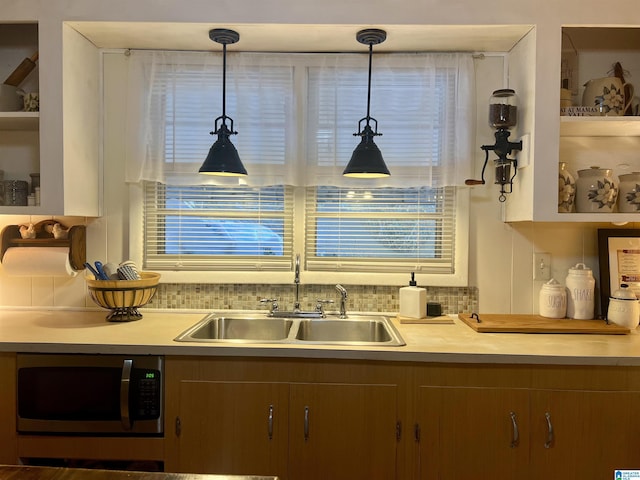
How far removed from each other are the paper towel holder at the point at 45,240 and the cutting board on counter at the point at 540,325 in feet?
6.22

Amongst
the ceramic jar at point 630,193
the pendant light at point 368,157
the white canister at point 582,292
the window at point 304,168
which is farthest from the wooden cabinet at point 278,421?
the ceramic jar at point 630,193

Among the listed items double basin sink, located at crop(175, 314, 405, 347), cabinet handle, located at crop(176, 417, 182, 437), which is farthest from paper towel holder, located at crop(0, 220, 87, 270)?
cabinet handle, located at crop(176, 417, 182, 437)

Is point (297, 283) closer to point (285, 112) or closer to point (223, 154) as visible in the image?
point (223, 154)

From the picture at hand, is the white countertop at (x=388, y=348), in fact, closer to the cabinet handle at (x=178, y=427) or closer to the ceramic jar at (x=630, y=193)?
the cabinet handle at (x=178, y=427)

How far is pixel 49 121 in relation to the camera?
6.28ft

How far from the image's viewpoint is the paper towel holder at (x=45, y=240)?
2.17 metres

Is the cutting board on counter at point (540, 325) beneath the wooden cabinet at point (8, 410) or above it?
above

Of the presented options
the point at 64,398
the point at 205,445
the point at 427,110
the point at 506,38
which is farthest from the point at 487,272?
the point at 64,398

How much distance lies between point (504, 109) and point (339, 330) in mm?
1250

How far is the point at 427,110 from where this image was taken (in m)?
2.17

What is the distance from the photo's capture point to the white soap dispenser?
2102 mm

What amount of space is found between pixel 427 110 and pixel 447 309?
3.21 ft

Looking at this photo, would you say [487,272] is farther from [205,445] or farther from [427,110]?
[205,445]

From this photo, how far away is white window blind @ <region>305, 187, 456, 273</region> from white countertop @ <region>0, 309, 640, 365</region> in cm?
41
